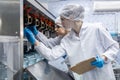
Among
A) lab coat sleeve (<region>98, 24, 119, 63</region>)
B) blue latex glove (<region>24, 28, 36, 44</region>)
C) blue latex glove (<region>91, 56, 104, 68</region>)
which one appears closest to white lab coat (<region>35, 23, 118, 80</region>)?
lab coat sleeve (<region>98, 24, 119, 63</region>)

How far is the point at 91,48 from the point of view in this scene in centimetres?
203

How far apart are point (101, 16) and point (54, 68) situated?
323 cm

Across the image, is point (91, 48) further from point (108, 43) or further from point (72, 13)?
point (72, 13)

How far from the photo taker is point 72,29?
2123mm

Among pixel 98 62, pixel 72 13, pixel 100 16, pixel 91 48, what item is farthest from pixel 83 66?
pixel 100 16

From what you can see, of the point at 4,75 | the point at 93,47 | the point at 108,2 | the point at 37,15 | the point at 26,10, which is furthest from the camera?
the point at 108,2

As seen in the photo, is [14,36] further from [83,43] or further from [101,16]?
[101,16]

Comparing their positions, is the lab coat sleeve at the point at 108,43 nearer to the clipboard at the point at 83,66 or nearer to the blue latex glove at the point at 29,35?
the clipboard at the point at 83,66

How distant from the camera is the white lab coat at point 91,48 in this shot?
1993mm

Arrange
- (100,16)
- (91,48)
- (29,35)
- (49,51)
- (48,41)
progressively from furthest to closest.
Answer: (100,16) < (48,41) < (91,48) < (49,51) < (29,35)

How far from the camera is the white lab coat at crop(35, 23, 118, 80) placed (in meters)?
1.99

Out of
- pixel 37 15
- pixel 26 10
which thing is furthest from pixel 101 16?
pixel 26 10

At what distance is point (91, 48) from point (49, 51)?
42cm

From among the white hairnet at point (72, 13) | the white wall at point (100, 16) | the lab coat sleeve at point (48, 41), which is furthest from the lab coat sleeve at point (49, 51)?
the white wall at point (100, 16)
